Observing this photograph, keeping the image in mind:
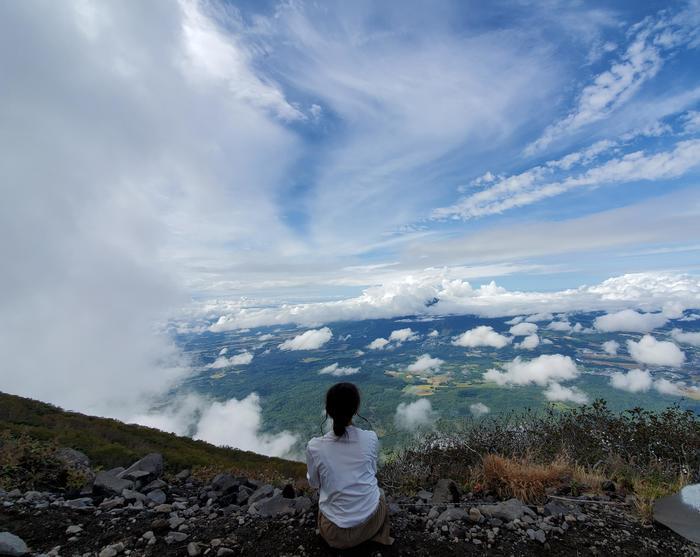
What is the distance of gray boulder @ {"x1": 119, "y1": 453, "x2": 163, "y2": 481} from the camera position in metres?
7.39

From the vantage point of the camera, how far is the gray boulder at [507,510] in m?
5.04

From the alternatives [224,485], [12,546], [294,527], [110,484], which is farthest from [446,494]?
[110,484]

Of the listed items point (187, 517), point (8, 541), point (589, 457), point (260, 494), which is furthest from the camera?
point (589, 457)

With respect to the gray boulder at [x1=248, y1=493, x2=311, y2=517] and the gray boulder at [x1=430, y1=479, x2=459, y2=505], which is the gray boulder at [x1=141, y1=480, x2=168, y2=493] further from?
the gray boulder at [x1=430, y1=479, x2=459, y2=505]

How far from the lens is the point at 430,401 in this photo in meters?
181

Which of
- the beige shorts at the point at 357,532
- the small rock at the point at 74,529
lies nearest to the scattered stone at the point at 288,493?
the beige shorts at the point at 357,532

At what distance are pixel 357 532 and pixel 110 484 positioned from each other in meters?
5.51

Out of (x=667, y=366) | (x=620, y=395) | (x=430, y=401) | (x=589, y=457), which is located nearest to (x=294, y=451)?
(x=430, y=401)

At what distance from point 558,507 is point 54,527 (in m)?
7.38

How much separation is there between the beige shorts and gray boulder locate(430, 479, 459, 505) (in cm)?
214

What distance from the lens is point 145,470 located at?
8.03m

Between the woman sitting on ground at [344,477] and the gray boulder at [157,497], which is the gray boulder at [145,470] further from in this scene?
the woman sitting on ground at [344,477]

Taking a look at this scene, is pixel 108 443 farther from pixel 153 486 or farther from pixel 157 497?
pixel 157 497

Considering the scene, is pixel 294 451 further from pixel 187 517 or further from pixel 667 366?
pixel 667 366
